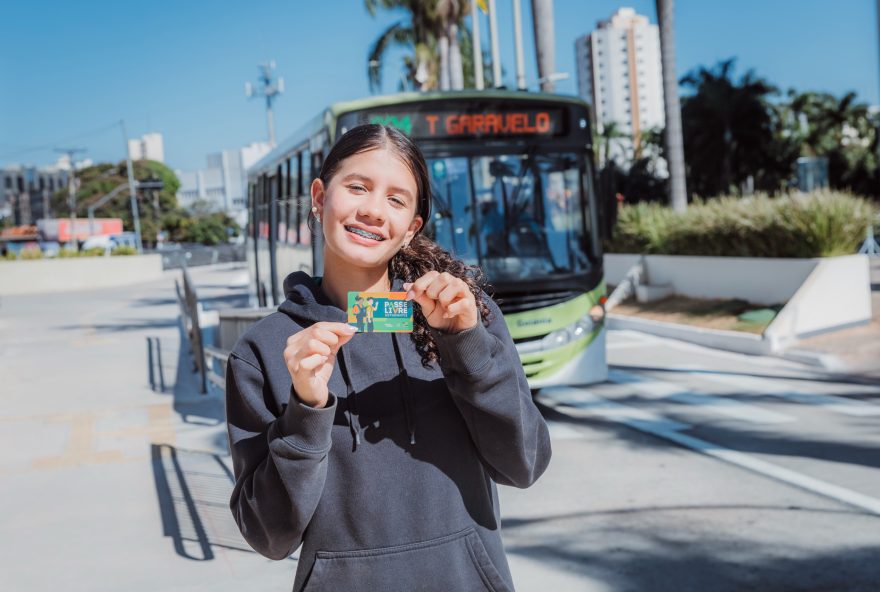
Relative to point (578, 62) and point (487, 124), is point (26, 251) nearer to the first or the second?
point (487, 124)

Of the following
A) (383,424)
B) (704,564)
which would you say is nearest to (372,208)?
(383,424)

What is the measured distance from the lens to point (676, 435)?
8781 millimetres

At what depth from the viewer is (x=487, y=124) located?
31.9 ft

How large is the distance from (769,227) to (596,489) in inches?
436

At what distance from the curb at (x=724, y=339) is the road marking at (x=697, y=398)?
2349 millimetres

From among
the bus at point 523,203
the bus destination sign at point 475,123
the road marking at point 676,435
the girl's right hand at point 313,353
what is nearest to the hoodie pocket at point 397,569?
the girl's right hand at point 313,353

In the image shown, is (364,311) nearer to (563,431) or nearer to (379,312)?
(379,312)

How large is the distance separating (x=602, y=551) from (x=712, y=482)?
5.80 feet

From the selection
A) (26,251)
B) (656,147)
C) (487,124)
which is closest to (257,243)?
(487,124)

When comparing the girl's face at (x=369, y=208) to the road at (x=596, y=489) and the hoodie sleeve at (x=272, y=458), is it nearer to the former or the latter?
the hoodie sleeve at (x=272, y=458)

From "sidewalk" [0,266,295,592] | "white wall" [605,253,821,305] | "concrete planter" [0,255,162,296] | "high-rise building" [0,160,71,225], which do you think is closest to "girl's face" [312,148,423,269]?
"sidewalk" [0,266,295,592]

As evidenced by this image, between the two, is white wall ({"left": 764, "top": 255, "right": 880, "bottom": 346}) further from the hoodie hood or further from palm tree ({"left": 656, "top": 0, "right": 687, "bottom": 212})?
the hoodie hood

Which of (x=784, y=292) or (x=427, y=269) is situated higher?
(x=427, y=269)

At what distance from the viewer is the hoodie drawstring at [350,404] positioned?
188 centimetres
